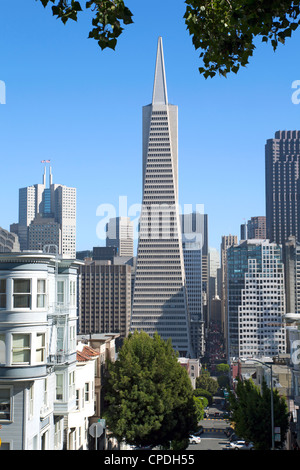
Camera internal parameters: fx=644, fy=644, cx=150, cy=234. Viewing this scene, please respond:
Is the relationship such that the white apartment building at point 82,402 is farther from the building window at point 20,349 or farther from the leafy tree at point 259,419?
the leafy tree at point 259,419

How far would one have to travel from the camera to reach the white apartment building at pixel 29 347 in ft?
85.4

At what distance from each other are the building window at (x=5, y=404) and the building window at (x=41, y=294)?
12.6ft

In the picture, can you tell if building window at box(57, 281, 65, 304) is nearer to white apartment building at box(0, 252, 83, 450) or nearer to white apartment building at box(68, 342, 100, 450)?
white apartment building at box(0, 252, 83, 450)

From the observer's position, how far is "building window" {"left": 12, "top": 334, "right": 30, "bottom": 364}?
26.3 m

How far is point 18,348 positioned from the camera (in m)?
26.5

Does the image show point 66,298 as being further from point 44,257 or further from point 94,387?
point 94,387

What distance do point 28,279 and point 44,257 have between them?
1.27 m

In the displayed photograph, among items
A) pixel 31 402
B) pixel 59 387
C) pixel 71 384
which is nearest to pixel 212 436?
pixel 71 384

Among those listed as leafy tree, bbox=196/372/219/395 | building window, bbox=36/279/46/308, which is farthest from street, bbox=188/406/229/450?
building window, bbox=36/279/46/308

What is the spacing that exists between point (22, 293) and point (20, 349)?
235 cm

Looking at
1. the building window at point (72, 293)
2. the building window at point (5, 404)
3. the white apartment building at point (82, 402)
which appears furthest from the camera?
the white apartment building at point (82, 402)

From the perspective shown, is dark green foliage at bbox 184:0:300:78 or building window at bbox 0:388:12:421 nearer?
dark green foliage at bbox 184:0:300:78

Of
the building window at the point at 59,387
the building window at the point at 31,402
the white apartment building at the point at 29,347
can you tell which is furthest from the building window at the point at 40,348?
the building window at the point at 59,387

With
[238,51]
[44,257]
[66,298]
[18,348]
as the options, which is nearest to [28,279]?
[44,257]
